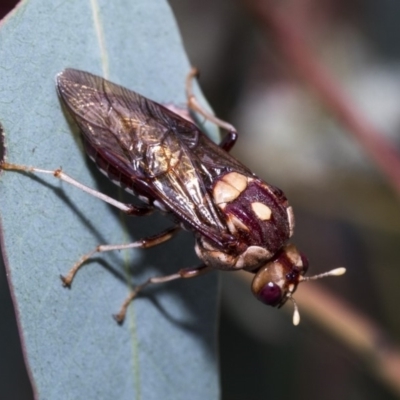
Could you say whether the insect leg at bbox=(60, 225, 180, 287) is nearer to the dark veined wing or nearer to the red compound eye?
the dark veined wing

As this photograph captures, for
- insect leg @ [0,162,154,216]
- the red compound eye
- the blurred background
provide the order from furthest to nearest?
1. the blurred background
2. the red compound eye
3. insect leg @ [0,162,154,216]

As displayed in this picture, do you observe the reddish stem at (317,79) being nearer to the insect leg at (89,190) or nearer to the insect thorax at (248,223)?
the insect thorax at (248,223)

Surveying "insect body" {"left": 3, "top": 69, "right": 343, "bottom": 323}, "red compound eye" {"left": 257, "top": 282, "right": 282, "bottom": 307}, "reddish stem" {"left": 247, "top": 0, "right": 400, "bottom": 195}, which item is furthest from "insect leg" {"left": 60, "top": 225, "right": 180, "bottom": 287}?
"reddish stem" {"left": 247, "top": 0, "right": 400, "bottom": 195}

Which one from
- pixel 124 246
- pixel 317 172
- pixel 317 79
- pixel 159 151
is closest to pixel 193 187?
pixel 159 151

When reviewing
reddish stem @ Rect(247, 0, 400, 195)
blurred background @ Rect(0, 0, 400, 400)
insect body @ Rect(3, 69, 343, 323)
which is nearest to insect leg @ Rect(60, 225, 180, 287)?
insect body @ Rect(3, 69, 343, 323)

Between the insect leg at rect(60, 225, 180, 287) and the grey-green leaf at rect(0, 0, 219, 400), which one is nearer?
the grey-green leaf at rect(0, 0, 219, 400)

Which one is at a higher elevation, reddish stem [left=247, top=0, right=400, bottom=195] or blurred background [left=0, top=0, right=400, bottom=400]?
reddish stem [left=247, top=0, right=400, bottom=195]

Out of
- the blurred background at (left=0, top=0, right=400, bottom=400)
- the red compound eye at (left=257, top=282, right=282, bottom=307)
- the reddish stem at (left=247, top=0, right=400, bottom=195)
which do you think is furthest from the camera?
the reddish stem at (left=247, top=0, right=400, bottom=195)

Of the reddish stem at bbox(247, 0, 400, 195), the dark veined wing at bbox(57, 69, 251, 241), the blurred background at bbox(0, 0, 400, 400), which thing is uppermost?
the reddish stem at bbox(247, 0, 400, 195)

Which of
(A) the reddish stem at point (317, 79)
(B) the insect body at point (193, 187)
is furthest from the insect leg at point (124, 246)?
(A) the reddish stem at point (317, 79)
